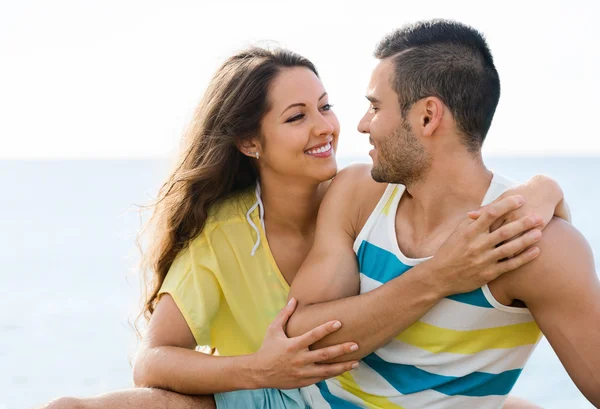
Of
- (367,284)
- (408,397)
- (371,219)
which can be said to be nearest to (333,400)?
(408,397)

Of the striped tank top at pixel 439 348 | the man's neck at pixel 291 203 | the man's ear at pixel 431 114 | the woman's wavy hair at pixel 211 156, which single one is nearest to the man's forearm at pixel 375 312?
the striped tank top at pixel 439 348

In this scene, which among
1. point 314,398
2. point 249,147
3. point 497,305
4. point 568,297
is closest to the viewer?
point 568,297

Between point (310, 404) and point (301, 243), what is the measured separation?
700mm

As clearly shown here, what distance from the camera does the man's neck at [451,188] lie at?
2.87 m

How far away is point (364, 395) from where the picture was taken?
311 cm

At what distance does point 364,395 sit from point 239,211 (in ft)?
3.34

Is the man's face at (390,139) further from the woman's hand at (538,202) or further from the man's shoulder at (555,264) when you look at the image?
the man's shoulder at (555,264)

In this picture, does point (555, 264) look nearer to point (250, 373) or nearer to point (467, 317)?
point (467, 317)

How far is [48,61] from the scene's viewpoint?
148ft

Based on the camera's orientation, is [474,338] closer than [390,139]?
Yes

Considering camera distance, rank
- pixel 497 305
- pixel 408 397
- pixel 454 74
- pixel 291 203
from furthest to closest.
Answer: pixel 291 203
pixel 408 397
pixel 454 74
pixel 497 305

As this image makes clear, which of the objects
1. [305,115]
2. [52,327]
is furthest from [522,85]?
[305,115]

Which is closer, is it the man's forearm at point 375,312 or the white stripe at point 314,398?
the man's forearm at point 375,312

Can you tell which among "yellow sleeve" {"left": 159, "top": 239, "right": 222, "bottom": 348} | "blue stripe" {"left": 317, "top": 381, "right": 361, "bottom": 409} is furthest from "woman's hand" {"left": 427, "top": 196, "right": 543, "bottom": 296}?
"yellow sleeve" {"left": 159, "top": 239, "right": 222, "bottom": 348}
